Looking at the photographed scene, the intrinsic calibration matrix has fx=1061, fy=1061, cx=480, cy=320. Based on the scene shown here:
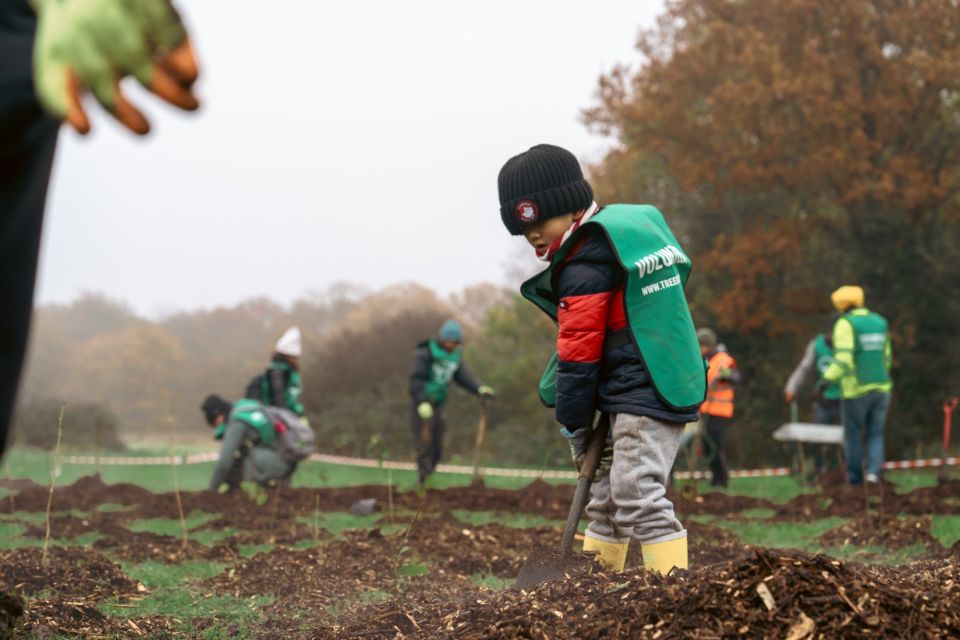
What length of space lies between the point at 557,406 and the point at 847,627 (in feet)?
5.45

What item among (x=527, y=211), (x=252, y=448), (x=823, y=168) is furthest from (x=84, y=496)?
(x=823, y=168)

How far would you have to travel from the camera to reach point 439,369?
13992mm

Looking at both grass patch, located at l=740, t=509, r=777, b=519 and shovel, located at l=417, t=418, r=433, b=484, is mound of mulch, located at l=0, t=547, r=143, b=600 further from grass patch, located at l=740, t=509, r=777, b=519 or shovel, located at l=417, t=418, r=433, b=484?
shovel, located at l=417, t=418, r=433, b=484

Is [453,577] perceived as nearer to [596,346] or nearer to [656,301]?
[596,346]

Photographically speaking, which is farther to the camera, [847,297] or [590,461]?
[847,297]

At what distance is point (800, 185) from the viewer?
19.6m

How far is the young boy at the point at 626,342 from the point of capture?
4312mm

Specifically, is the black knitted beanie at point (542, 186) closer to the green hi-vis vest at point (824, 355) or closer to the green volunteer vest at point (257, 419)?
the green volunteer vest at point (257, 419)

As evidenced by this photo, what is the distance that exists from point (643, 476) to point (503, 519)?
5298mm

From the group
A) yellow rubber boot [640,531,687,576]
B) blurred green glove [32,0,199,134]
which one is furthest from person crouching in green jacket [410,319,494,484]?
blurred green glove [32,0,199,134]

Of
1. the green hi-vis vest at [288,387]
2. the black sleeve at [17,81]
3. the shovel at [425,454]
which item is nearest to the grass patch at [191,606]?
the black sleeve at [17,81]

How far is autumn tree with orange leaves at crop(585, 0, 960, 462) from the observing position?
61.5 feet

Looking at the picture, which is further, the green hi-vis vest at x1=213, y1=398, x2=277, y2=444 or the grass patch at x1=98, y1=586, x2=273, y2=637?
the green hi-vis vest at x1=213, y1=398, x2=277, y2=444

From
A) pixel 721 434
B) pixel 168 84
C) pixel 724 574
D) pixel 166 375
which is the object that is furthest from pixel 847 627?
pixel 166 375
